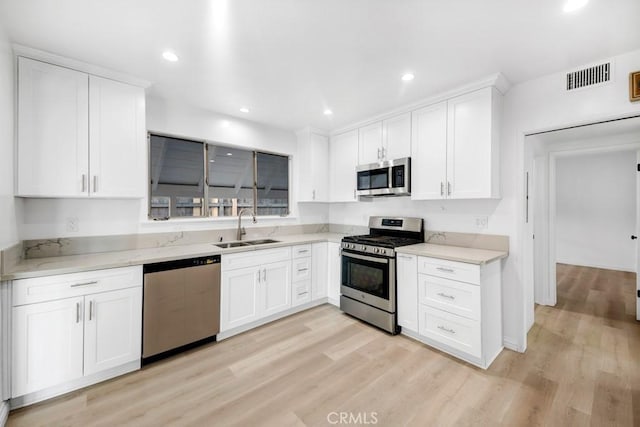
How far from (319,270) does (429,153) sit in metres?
1.99

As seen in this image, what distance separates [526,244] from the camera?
2666 millimetres

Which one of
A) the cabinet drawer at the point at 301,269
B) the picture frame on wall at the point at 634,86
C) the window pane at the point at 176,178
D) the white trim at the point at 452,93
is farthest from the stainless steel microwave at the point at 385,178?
the window pane at the point at 176,178

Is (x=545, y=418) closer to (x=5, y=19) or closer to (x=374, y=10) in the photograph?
(x=374, y=10)

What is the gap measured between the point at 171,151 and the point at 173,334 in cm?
228

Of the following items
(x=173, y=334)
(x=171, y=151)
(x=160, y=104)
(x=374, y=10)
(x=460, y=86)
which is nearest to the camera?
(x=374, y=10)

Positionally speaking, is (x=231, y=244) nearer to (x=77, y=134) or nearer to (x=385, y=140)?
(x=77, y=134)

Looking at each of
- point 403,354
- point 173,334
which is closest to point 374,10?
point 403,354

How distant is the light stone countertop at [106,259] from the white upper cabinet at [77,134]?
54 centimetres

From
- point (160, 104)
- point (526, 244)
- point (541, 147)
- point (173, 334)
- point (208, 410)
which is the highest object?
point (160, 104)

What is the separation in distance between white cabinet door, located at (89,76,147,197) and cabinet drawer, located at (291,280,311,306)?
195 centimetres

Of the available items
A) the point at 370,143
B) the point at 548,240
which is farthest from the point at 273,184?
the point at 548,240

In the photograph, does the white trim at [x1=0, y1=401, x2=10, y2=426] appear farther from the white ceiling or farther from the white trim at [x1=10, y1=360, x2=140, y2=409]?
the white ceiling

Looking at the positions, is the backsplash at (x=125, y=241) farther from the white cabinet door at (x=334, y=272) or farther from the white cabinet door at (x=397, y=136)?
the white cabinet door at (x=397, y=136)

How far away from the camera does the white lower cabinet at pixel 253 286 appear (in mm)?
2750
